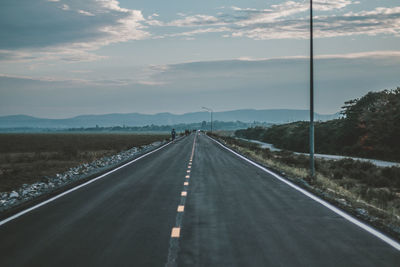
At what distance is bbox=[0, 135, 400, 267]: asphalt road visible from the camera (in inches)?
224

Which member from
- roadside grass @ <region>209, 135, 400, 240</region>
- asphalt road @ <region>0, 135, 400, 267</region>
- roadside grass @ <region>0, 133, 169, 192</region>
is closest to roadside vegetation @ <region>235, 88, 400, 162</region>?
roadside grass @ <region>209, 135, 400, 240</region>

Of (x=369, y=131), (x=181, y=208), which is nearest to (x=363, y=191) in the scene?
(x=181, y=208)

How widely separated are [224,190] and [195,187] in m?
1.21

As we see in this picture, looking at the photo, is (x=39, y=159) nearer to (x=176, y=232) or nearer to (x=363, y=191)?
(x=363, y=191)

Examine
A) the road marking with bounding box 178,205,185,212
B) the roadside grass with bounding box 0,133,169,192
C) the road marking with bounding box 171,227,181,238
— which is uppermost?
the road marking with bounding box 171,227,181,238

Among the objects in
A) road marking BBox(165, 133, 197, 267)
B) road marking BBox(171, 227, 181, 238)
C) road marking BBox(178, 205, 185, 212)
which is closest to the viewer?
road marking BBox(165, 133, 197, 267)

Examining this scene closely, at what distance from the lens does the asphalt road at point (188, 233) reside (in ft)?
18.7

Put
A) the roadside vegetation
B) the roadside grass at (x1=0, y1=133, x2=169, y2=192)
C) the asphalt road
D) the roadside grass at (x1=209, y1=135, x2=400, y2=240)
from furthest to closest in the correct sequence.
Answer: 1. the roadside vegetation
2. the roadside grass at (x1=0, y1=133, x2=169, y2=192)
3. the roadside grass at (x1=209, y1=135, x2=400, y2=240)
4. the asphalt road

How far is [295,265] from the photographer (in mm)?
5379

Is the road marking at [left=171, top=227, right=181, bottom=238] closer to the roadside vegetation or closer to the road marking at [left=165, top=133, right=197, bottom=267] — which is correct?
the road marking at [left=165, top=133, right=197, bottom=267]

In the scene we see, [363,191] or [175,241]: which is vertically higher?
[175,241]

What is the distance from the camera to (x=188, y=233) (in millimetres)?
7184

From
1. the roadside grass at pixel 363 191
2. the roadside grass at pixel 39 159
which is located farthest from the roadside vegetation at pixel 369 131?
the roadside grass at pixel 39 159

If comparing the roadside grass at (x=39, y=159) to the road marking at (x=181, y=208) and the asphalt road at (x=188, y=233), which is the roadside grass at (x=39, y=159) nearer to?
the asphalt road at (x=188, y=233)
